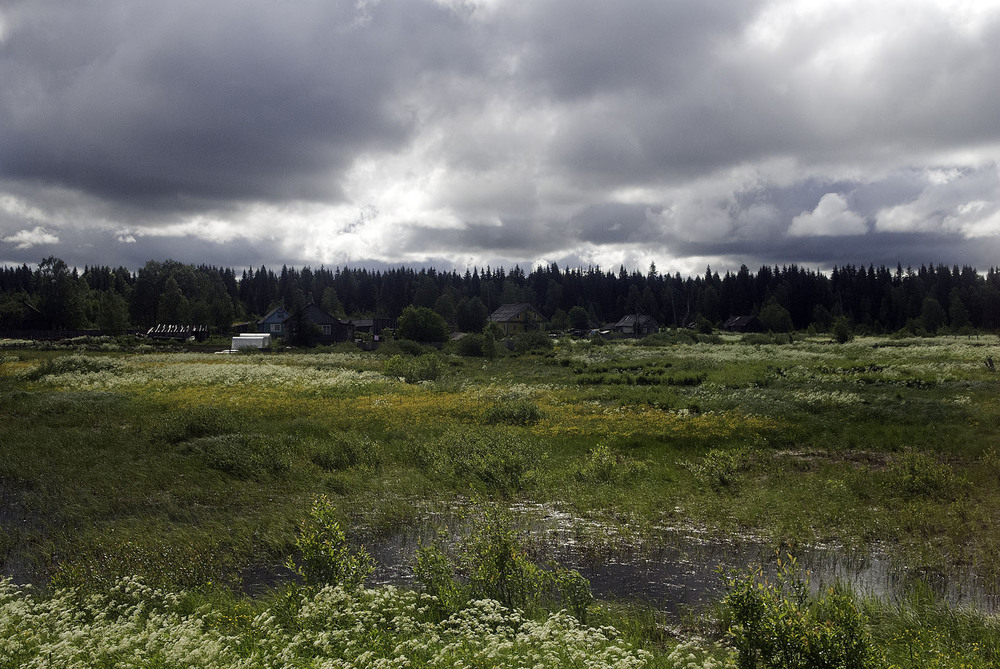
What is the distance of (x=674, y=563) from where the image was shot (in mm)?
10750

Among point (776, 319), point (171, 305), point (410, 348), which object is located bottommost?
point (410, 348)

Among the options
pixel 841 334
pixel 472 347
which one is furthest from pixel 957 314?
pixel 472 347

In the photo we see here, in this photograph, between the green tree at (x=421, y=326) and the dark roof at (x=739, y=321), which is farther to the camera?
the dark roof at (x=739, y=321)

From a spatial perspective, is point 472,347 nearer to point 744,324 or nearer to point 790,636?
point 790,636

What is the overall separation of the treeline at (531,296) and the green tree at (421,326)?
95.7ft

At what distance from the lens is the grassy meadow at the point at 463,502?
694 centimetres

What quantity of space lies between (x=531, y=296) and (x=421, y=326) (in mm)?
96411

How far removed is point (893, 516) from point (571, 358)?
46.7 metres

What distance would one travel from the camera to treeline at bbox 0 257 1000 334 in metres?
111

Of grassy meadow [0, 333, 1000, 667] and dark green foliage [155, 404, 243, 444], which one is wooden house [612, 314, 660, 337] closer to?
grassy meadow [0, 333, 1000, 667]

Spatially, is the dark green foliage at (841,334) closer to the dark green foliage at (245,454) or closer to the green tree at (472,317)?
the green tree at (472,317)

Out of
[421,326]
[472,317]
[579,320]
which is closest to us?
[421,326]

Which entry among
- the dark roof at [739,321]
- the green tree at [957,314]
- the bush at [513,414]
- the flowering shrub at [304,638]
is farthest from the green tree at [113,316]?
the green tree at [957,314]

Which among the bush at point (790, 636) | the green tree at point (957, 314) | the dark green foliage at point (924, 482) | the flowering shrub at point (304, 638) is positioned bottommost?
the dark green foliage at point (924, 482)
